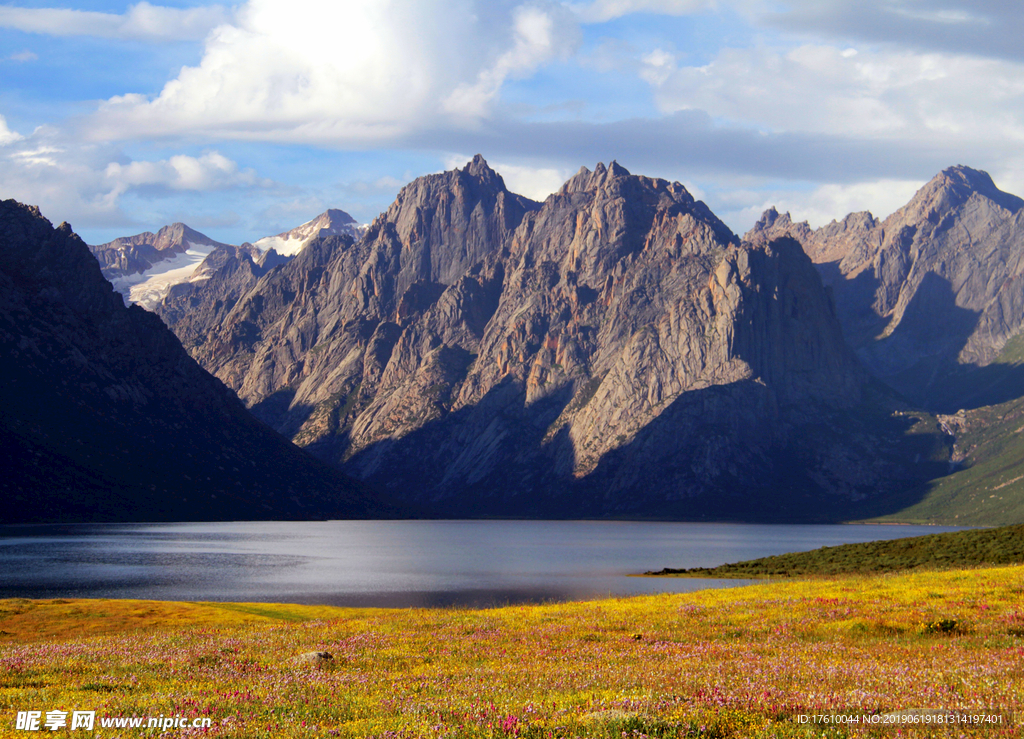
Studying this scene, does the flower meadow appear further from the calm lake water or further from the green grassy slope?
the calm lake water

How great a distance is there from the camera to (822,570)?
90.8 m

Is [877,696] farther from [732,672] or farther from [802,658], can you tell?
[802,658]

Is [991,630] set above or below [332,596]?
above

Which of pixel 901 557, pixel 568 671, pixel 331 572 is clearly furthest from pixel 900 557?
pixel 331 572

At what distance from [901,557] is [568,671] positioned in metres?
76.1

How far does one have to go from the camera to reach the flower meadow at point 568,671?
734 inches

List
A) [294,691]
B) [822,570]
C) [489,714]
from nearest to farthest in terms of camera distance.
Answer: [489,714] → [294,691] → [822,570]

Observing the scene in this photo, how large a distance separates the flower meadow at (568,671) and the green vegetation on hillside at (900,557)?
1454 inches

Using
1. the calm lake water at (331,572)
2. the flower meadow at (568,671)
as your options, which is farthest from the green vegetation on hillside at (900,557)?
the flower meadow at (568,671)

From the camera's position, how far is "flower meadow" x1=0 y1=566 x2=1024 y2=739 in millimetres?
18656

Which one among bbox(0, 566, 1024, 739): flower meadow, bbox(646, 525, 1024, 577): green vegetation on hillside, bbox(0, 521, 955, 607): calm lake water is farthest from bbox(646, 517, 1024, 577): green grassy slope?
bbox(0, 566, 1024, 739): flower meadow

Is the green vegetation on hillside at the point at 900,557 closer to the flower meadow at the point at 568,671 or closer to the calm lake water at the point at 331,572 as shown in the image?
the calm lake water at the point at 331,572

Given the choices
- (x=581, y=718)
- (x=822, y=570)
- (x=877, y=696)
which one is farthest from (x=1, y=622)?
(x=822, y=570)

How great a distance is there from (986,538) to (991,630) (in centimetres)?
6545
